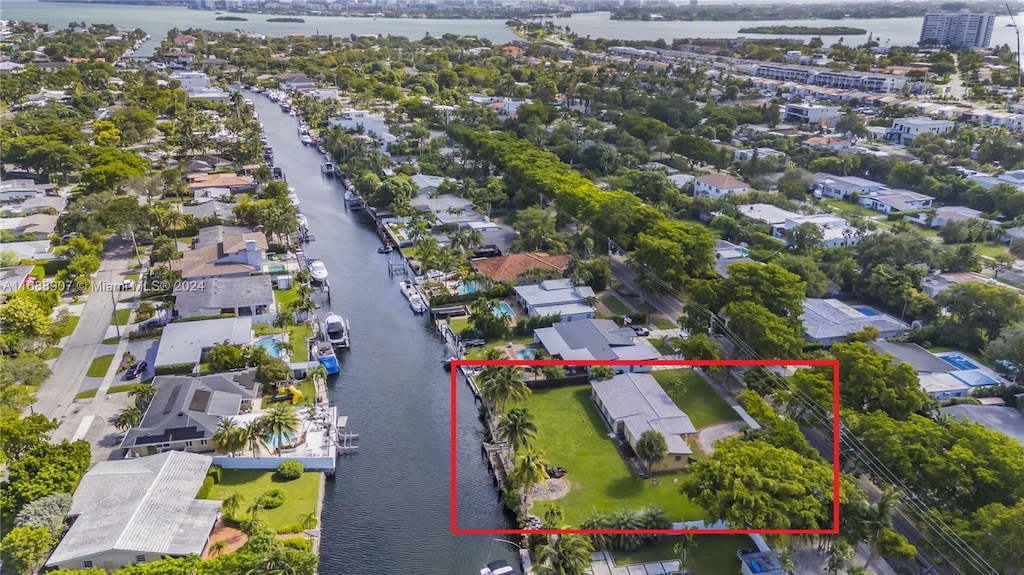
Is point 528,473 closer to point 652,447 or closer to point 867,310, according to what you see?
point 652,447

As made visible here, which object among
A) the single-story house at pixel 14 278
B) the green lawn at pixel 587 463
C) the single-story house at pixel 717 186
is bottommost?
the green lawn at pixel 587 463

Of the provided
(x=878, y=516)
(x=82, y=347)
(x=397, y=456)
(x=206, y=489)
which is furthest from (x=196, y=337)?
Result: (x=878, y=516)

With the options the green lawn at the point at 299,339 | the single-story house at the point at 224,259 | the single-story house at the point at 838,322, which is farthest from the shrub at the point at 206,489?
the single-story house at the point at 838,322

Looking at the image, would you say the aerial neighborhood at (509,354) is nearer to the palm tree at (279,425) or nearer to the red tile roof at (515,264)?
the palm tree at (279,425)

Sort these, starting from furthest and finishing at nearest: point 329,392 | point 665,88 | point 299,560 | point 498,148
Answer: point 665,88 < point 498,148 < point 329,392 < point 299,560

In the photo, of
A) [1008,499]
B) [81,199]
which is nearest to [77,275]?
[81,199]

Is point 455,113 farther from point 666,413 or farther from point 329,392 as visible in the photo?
point 666,413
